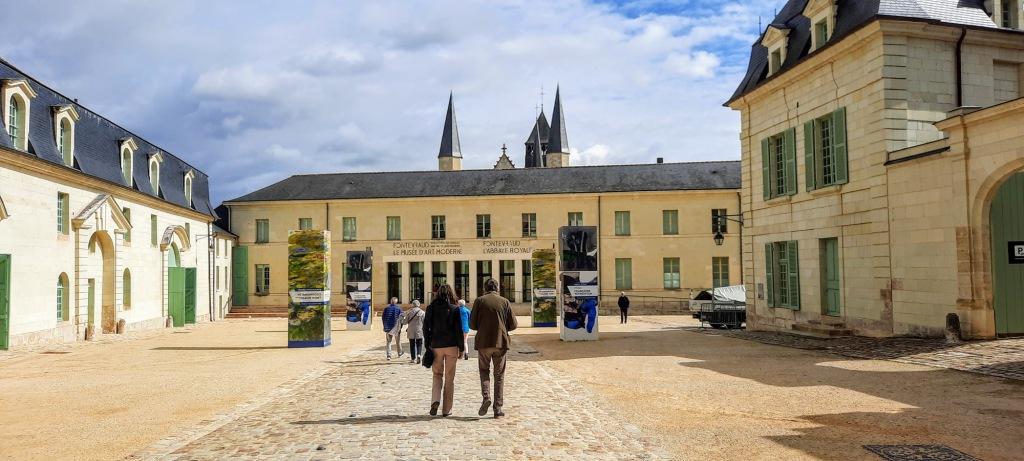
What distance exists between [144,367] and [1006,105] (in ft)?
56.7

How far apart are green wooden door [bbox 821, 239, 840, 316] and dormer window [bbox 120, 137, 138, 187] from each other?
78.6 ft

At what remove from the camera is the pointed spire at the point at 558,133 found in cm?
6925

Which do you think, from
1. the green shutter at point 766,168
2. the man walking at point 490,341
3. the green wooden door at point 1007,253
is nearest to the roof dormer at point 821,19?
the green shutter at point 766,168

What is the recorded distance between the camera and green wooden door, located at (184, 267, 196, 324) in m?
35.4

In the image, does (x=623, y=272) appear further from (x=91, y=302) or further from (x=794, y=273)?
(x=91, y=302)

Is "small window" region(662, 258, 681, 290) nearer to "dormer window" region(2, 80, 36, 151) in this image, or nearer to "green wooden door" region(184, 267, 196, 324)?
"green wooden door" region(184, 267, 196, 324)

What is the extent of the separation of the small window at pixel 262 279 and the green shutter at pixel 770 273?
30.3 meters

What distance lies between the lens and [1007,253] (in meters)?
14.9

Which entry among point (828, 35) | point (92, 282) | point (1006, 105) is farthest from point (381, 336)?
point (1006, 105)

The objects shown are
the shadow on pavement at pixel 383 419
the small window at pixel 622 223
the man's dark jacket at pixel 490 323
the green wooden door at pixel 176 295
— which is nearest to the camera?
the shadow on pavement at pixel 383 419

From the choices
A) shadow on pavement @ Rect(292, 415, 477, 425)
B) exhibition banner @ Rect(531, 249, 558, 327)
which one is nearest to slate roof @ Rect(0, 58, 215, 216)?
exhibition banner @ Rect(531, 249, 558, 327)

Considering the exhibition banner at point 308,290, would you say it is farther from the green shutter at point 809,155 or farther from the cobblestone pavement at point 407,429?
the green shutter at point 809,155

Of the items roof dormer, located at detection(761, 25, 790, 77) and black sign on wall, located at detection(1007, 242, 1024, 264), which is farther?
roof dormer, located at detection(761, 25, 790, 77)

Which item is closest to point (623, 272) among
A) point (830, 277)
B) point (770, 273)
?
point (770, 273)
